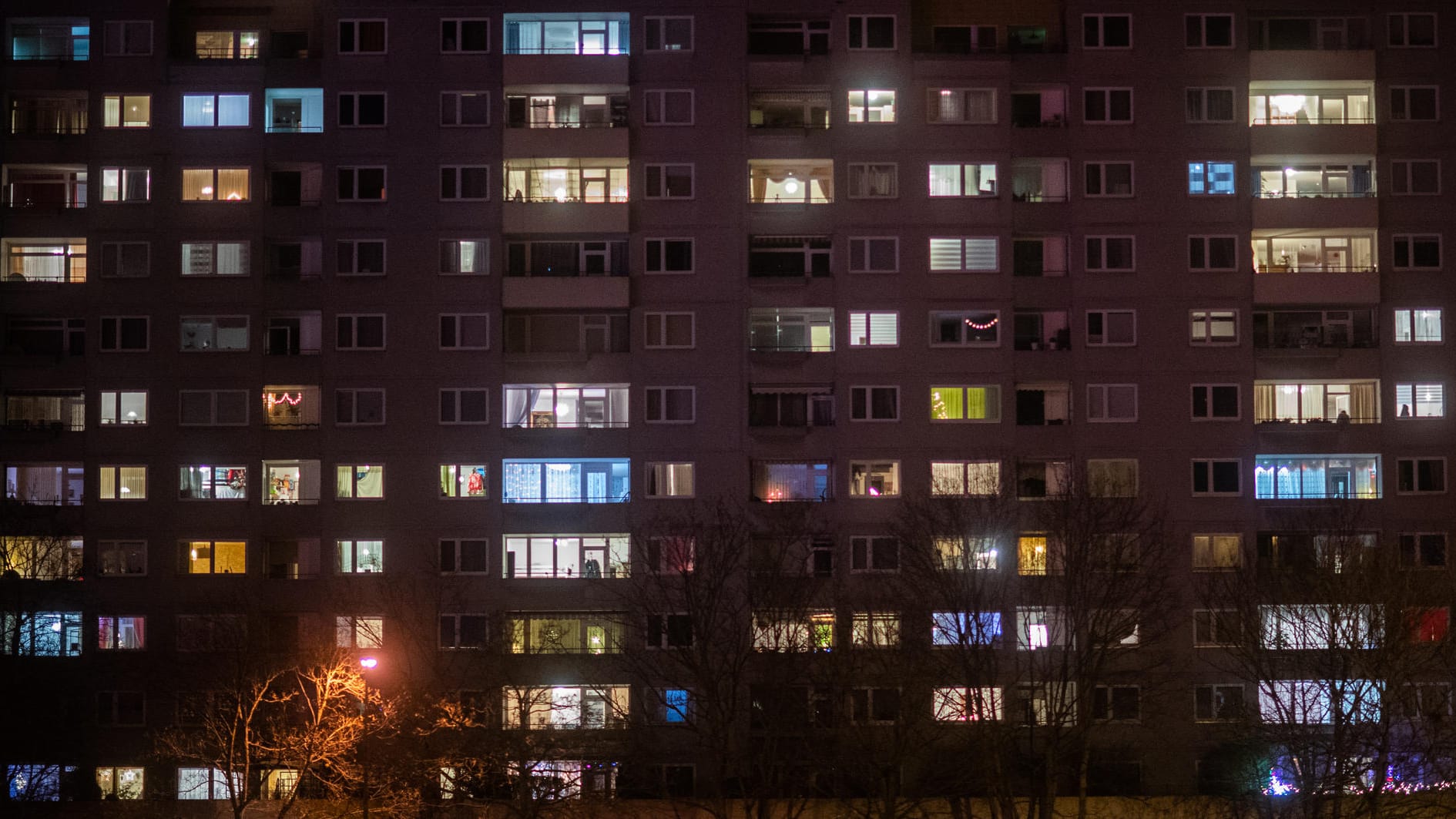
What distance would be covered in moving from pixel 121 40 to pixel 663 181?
1010 inches

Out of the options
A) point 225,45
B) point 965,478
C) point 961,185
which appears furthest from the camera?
point 225,45

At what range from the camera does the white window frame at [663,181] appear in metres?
66.3

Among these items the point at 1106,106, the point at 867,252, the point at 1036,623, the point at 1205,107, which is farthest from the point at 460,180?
the point at 1205,107

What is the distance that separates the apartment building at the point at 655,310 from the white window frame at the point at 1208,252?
0.95 feet

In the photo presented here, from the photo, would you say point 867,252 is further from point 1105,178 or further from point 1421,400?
point 1421,400

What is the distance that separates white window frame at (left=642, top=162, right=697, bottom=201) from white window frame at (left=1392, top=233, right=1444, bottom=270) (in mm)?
31959

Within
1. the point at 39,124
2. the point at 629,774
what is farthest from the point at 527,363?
the point at 39,124

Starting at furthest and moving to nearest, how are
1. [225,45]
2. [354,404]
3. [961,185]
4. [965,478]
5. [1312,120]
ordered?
[225,45] → [1312,120] → [961,185] → [354,404] → [965,478]

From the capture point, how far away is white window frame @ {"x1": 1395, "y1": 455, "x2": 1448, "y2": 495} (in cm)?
6650

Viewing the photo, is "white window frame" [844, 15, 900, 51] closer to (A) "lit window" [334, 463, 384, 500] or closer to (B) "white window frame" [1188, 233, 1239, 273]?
(B) "white window frame" [1188, 233, 1239, 273]

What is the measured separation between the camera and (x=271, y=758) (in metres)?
59.4

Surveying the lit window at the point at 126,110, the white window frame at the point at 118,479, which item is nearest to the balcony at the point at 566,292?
the white window frame at the point at 118,479

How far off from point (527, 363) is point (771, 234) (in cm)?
1236

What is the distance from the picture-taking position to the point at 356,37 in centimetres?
6688
